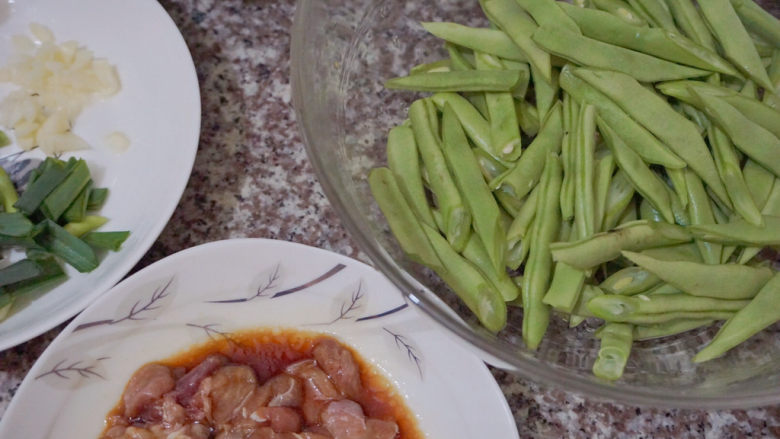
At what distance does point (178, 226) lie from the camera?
174 centimetres

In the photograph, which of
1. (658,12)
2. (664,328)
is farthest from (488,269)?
(658,12)

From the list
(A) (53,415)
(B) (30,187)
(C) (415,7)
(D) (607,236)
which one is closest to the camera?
(D) (607,236)

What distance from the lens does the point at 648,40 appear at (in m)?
1.42

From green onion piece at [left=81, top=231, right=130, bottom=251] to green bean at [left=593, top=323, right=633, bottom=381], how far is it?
3.54ft

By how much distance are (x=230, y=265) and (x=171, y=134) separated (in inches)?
15.3

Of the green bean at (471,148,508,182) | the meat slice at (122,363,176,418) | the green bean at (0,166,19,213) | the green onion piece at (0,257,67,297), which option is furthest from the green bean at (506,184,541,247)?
the green bean at (0,166,19,213)

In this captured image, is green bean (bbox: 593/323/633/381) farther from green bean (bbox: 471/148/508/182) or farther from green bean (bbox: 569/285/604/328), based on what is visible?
green bean (bbox: 471/148/508/182)

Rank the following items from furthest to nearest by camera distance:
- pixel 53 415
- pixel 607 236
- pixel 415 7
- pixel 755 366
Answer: pixel 415 7 → pixel 53 415 → pixel 755 366 → pixel 607 236

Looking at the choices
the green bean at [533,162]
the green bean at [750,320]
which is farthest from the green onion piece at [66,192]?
the green bean at [750,320]

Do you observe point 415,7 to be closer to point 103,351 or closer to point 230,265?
point 230,265

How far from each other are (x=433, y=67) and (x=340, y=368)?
0.73 meters

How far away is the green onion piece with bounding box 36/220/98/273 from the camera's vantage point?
1.55m

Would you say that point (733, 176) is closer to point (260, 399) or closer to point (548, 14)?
point (548, 14)

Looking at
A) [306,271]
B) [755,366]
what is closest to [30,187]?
[306,271]
